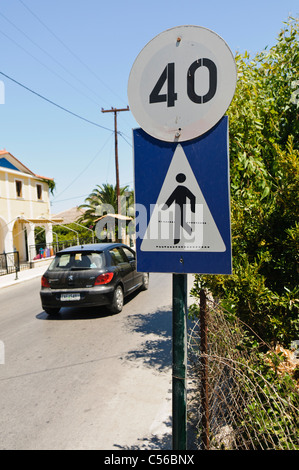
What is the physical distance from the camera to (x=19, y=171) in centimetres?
2522

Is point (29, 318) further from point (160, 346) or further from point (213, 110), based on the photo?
point (213, 110)

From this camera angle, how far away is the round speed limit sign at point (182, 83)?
1634mm

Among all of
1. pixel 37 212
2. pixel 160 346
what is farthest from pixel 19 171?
pixel 160 346

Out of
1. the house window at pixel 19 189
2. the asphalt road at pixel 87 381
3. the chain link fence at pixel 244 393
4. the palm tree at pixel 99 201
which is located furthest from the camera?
the palm tree at pixel 99 201

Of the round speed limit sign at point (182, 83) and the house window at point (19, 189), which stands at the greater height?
the house window at point (19, 189)

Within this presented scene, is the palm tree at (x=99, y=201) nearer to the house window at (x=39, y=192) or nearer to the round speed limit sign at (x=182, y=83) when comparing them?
the house window at (x=39, y=192)

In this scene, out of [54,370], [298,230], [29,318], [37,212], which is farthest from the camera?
[37,212]

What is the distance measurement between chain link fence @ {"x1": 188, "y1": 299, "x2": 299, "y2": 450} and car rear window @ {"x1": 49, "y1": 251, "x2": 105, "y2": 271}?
5.29m

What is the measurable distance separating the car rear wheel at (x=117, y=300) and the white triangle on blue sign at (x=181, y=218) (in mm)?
6268

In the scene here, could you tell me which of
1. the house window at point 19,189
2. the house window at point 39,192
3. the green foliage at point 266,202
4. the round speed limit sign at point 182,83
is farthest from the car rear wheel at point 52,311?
the house window at point 39,192

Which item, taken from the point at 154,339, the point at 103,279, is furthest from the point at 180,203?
the point at 103,279

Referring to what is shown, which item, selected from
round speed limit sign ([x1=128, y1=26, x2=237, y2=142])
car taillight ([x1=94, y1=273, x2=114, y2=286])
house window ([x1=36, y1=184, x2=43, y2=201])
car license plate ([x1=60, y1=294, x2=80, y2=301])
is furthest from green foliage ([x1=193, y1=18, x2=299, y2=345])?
house window ([x1=36, y1=184, x2=43, y2=201])

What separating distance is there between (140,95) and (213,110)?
41 cm

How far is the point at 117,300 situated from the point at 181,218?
21.6ft
